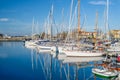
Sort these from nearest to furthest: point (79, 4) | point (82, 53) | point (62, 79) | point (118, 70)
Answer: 1. point (118, 70)
2. point (62, 79)
3. point (82, 53)
4. point (79, 4)

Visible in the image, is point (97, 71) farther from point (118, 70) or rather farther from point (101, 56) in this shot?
point (101, 56)

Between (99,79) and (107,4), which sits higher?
(107,4)

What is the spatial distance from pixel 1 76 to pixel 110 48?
22.0 meters

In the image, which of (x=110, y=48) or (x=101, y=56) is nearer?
(x=101, y=56)

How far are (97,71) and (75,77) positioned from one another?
105 inches

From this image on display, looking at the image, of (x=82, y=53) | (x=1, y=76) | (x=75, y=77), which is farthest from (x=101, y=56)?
(x=1, y=76)

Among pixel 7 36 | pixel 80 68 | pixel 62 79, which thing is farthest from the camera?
pixel 7 36

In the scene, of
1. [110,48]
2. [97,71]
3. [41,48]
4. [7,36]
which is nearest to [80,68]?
[97,71]

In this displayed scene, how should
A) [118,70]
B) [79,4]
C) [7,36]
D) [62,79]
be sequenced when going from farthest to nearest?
1. [7,36]
2. [79,4]
3. [62,79]
4. [118,70]

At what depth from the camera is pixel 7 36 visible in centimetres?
17000

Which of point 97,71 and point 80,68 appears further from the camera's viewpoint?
point 80,68

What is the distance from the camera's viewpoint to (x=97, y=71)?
2006 cm

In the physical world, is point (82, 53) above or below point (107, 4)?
below

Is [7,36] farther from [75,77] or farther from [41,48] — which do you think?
[75,77]
